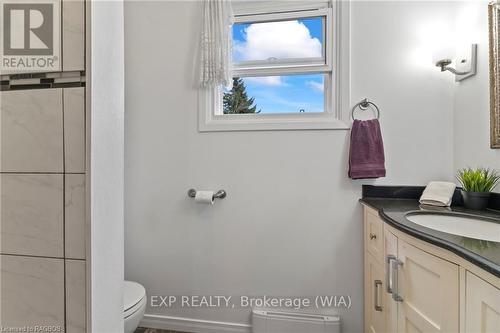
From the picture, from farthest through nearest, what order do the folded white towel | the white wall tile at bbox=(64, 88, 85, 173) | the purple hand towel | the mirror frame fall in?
the purple hand towel
the folded white towel
the mirror frame
the white wall tile at bbox=(64, 88, 85, 173)

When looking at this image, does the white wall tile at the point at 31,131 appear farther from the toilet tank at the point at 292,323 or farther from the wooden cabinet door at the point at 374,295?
the toilet tank at the point at 292,323

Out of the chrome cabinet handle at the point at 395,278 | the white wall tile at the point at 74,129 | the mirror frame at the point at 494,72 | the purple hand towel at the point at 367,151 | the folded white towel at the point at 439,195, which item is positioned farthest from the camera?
the purple hand towel at the point at 367,151

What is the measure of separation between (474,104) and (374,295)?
1.11 meters

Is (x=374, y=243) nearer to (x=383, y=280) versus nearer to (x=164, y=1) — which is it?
(x=383, y=280)

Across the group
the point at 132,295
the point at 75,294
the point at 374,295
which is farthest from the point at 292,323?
the point at 75,294

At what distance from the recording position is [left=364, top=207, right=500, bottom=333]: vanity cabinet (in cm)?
64

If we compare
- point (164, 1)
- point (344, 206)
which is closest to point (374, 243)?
point (344, 206)

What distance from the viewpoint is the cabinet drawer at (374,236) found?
128cm

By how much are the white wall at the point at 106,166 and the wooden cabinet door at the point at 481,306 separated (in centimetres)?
87

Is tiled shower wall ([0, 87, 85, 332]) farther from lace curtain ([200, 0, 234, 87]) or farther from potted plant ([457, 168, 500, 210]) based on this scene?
potted plant ([457, 168, 500, 210])

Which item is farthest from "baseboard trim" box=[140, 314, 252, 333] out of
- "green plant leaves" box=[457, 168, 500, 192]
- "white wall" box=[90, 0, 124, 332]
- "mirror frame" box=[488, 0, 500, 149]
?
"mirror frame" box=[488, 0, 500, 149]

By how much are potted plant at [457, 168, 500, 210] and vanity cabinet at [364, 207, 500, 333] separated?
44 centimetres

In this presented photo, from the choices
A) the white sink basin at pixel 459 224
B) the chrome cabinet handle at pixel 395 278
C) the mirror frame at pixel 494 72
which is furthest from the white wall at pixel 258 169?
the chrome cabinet handle at pixel 395 278

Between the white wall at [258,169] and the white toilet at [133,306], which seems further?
the white wall at [258,169]
